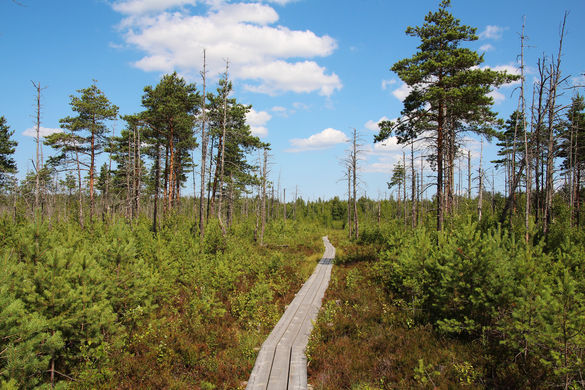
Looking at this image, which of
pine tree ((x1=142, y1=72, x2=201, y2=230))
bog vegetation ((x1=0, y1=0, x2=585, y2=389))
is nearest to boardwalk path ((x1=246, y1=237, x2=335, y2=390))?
bog vegetation ((x1=0, y1=0, x2=585, y2=389))

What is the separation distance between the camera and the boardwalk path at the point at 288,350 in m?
6.44

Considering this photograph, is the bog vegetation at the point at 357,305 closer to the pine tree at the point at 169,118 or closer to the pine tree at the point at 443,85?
the pine tree at the point at 443,85

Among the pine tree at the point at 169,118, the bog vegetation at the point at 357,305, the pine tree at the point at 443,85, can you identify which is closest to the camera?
the bog vegetation at the point at 357,305

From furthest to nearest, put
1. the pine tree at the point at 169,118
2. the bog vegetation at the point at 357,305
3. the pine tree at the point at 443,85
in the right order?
1. the pine tree at the point at 169,118
2. the pine tree at the point at 443,85
3. the bog vegetation at the point at 357,305

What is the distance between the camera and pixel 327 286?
44.3ft

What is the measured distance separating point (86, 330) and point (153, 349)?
6.00 ft

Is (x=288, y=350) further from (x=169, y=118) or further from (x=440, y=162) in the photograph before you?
(x=169, y=118)

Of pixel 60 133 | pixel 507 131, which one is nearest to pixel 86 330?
pixel 60 133

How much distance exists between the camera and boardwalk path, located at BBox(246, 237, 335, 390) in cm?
644

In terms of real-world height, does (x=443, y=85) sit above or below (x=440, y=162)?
above

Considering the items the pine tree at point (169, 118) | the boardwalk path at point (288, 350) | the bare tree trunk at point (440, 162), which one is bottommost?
the boardwalk path at point (288, 350)

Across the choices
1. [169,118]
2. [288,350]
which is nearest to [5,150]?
[169,118]

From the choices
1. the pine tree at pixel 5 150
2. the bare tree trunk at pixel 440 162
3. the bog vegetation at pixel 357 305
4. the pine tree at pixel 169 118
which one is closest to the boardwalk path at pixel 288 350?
the bog vegetation at pixel 357 305

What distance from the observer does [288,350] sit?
307 inches
